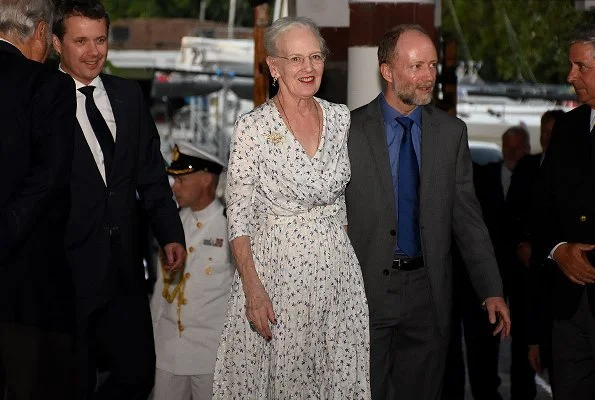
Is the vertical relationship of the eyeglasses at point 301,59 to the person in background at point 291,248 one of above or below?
above

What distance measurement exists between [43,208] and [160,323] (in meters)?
2.61

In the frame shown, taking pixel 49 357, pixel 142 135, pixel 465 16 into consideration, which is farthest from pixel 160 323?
pixel 465 16

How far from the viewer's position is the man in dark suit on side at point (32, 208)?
5.73 m

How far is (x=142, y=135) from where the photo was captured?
22.4ft

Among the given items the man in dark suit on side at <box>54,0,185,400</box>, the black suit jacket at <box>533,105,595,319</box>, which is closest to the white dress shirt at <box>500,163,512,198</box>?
the black suit jacket at <box>533,105,595,319</box>

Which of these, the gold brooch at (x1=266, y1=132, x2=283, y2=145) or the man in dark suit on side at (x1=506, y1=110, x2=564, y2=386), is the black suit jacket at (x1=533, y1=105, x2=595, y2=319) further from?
the gold brooch at (x1=266, y1=132, x2=283, y2=145)

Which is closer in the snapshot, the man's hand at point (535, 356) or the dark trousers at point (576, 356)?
the dark trousers at point (576, 356)

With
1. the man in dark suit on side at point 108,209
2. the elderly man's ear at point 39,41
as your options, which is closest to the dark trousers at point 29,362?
the man in dark suit on side at point 108,209

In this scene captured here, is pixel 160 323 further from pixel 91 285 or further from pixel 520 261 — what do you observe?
pixel 520 261

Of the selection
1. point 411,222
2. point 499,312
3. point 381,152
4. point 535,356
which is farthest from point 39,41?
point 535,356

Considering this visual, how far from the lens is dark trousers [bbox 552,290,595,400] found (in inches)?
273

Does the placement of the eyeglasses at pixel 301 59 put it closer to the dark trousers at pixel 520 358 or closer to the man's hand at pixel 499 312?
the man's hand at pixel 499 312

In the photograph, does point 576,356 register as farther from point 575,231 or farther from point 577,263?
point 575,231

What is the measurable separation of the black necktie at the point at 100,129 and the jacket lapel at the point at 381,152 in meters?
1.17
